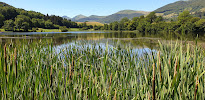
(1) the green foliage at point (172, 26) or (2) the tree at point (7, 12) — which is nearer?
(1) the green foliage at point (172, 26)

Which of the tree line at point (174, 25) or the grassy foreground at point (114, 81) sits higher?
the tree line at point (174, 25)

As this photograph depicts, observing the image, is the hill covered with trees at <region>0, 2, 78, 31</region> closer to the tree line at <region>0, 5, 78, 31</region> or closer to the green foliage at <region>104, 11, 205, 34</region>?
the tree line at <region>0, 5, 78, 31</region>

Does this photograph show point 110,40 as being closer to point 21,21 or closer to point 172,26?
point 172,26

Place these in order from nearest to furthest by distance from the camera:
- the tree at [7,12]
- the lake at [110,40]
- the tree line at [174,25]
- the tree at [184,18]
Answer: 1. the lake at [110,40]
2. the tree line at [174,25]
3. the tree at [184,18]
4. the tree at [7,12]

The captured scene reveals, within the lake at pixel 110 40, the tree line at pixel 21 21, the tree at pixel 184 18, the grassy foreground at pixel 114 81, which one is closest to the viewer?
the grassy foreground at pixel 114 81

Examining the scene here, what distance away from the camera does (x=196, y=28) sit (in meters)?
69.2

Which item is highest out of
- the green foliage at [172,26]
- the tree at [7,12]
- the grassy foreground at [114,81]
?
the tree at [7,12]

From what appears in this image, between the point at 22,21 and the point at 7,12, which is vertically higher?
the point at 7,12

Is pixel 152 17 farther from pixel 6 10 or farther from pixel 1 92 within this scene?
pixel 1 92

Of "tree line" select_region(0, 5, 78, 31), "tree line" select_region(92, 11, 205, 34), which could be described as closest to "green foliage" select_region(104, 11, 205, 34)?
"tree line" select_region(92, 11, 205, 34)

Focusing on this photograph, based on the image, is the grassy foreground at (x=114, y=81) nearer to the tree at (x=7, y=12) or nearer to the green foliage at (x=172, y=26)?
the green foliage at (x=172, y=26)

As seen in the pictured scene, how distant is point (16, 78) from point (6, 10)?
138339 mm

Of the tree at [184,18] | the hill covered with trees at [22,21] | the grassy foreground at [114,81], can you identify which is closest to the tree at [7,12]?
the hill covered with trees at [22,21]

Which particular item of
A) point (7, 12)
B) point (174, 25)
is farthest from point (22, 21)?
point (174, 25)
